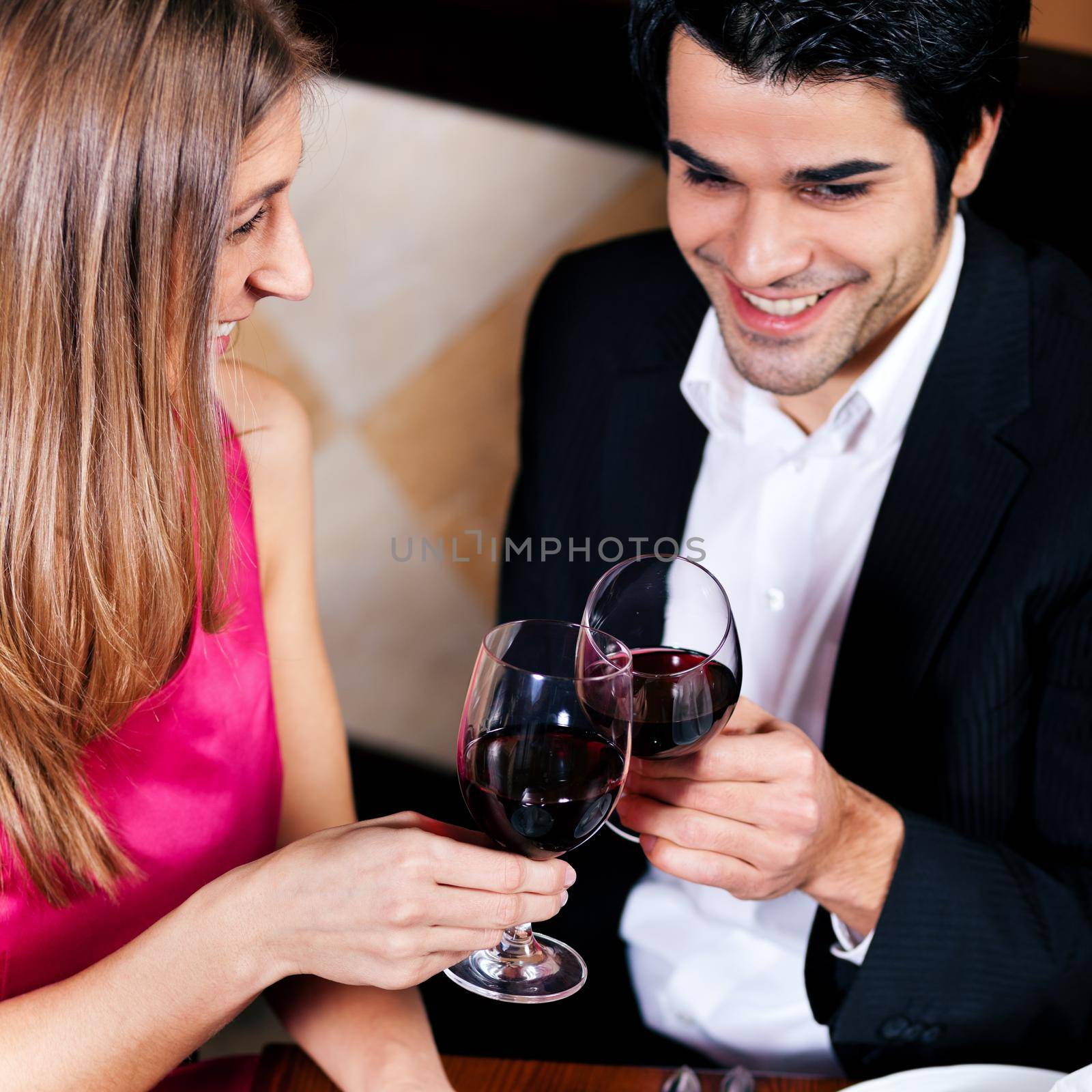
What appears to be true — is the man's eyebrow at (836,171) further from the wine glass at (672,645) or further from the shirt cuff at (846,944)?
the shirt cuff at (846,944)

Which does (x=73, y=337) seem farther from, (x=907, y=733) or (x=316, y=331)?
(x=316, y=331)

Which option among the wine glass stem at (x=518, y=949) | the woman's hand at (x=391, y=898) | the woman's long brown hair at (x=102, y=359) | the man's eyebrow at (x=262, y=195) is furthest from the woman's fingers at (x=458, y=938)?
the man's eyebrow at (x=262, y=195)

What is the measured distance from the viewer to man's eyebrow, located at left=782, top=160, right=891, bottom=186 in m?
1.32

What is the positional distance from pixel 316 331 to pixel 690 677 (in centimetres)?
220

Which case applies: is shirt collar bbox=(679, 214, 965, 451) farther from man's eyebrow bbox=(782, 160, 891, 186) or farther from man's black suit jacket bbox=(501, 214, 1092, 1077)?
man's eyebrow bbox=(782, 160, 891, 186)

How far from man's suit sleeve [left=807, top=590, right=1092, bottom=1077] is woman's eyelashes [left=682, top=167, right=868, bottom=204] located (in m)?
0.58

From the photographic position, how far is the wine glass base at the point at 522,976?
3.27 feet

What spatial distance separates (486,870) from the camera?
2.94 feet

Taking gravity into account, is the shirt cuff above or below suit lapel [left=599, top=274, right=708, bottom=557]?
below

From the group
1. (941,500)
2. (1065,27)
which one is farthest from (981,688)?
(1065,27)

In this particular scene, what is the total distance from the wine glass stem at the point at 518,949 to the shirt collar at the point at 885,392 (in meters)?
0.80

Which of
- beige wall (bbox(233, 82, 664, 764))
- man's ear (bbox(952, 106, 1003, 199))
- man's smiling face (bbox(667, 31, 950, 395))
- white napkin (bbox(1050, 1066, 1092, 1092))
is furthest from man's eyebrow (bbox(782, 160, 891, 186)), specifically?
beige wall (bbox(233, 82, 664, 764))

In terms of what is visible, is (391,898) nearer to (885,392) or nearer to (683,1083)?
(683,1083)

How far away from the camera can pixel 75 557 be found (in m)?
1.03
